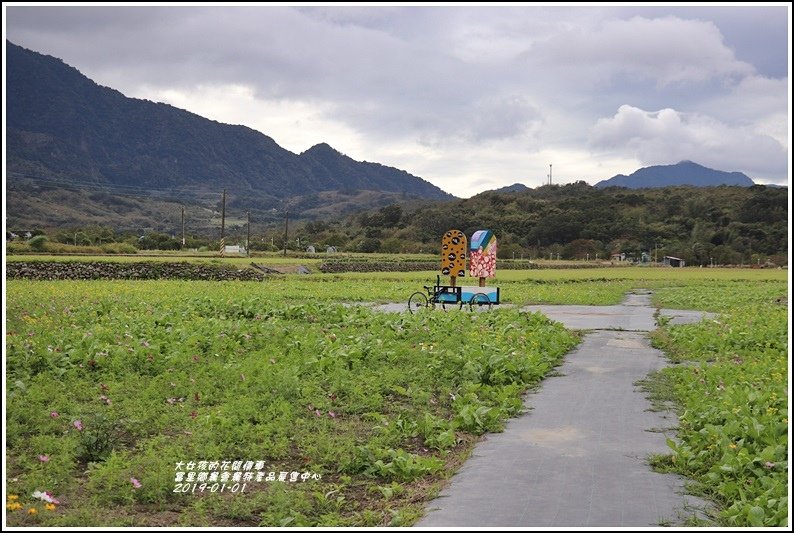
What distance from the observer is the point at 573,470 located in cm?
682

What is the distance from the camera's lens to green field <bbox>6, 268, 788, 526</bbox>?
20.5ft

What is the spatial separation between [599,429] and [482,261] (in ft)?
48.6

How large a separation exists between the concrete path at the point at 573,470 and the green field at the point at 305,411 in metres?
0.28

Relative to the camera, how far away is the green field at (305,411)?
20.5 ft

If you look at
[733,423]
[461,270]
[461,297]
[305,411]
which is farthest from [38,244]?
[733,423]

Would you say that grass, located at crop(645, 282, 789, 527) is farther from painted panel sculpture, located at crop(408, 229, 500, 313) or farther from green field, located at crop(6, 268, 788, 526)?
painted panel sculpture, located at crop(408, 229, 500, 313)

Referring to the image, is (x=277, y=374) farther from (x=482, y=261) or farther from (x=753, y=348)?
(x=482, y=261)

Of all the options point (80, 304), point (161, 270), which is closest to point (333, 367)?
point (80, 304)

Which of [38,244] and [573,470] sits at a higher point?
[38,244]

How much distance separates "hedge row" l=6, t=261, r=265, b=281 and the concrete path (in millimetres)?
32073

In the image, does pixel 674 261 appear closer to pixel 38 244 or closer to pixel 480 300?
pixel 38 244

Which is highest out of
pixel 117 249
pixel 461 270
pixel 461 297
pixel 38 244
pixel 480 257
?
pixel 480 257

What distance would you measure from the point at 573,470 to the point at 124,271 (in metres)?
37.0

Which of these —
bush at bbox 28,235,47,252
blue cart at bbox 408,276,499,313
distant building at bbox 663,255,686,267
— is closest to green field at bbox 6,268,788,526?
blue cart at bbox 408,276,499,313
